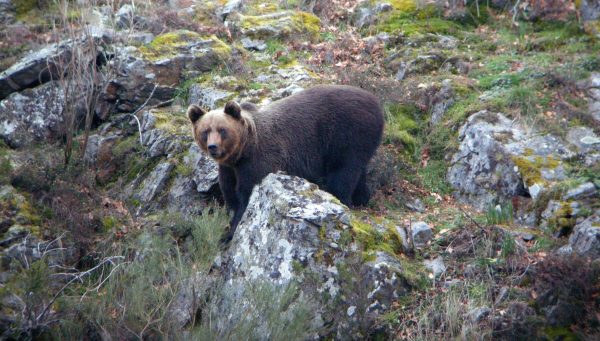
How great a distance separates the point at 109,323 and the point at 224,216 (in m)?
2.16

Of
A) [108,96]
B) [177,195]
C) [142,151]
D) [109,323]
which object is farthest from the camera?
[108,96]

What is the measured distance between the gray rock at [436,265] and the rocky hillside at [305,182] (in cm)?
3

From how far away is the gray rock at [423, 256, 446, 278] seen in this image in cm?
840

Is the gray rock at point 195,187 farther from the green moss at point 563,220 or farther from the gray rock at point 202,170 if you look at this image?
the green moss at point 563,220

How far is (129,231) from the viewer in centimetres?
950

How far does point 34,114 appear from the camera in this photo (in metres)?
11.7

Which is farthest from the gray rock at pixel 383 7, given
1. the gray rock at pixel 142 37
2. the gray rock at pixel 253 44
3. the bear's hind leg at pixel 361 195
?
the bear's hind leg at pixel 361 195

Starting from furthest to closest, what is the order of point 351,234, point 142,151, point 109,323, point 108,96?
point 108,96 < point 142,151 < point 351,234 < point 109,323

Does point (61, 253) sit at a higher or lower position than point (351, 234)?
lower

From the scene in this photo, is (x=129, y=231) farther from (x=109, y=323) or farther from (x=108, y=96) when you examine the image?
(x=108, y=96)

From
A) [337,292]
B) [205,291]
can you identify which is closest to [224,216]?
[205,291]

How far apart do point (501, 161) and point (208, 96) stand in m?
4.95

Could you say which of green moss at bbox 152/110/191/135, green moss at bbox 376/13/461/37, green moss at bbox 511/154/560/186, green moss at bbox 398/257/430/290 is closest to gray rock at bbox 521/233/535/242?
green moss at bbox 511/154/560/186

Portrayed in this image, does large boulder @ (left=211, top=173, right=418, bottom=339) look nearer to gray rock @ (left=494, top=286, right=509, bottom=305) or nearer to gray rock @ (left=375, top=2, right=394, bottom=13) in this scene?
gray rock @ (left=494, top=286, right=509, bottom=305)
